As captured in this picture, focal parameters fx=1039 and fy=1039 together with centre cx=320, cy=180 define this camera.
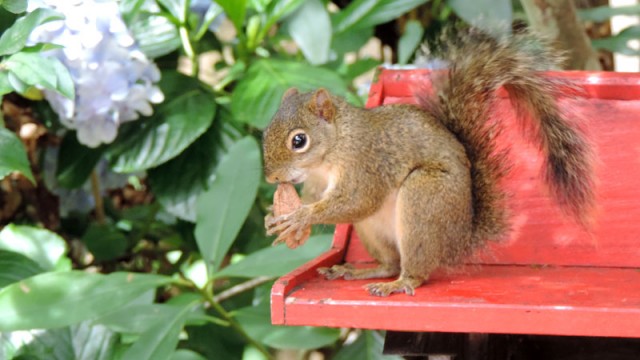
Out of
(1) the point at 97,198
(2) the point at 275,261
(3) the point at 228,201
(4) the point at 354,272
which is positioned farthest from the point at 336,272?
(1) the point at 97,198

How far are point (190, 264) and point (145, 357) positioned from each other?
2.38ft

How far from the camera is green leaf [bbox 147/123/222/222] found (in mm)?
1639

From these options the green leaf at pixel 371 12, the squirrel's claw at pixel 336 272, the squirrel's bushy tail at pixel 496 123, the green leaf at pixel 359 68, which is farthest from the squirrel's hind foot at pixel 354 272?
the green leaf at pixel 359 68

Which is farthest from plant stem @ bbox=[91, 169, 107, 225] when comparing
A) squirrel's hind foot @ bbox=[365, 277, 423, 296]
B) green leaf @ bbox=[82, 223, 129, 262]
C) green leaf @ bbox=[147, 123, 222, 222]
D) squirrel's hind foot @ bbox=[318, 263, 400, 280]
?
squirrel's hind foot @ bbox=[365, 277, 423, 296]

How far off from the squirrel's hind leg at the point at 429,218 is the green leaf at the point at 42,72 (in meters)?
0.40

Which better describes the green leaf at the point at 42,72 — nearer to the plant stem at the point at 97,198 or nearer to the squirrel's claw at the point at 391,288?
the squirrel's claw at the point at 391,288

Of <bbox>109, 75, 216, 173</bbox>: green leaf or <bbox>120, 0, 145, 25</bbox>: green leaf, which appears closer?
<bbox>120, 0, 145, 25</bbox>: green leaf

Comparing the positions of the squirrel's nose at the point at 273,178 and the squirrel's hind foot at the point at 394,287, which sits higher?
the squirrel's nose at the point at 273,178

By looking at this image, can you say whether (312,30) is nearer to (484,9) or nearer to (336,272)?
(484,9)

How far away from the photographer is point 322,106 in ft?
3.94

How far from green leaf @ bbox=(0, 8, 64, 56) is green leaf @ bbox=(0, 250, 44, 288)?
1.41 feet

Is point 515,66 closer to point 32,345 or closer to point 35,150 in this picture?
point 32,345

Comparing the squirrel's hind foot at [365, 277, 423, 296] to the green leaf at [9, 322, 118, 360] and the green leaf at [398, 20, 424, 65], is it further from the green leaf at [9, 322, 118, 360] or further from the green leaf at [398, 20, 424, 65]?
the green leaf at [398, 20, 424, 65]

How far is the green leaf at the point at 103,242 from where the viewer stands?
1812 mm
